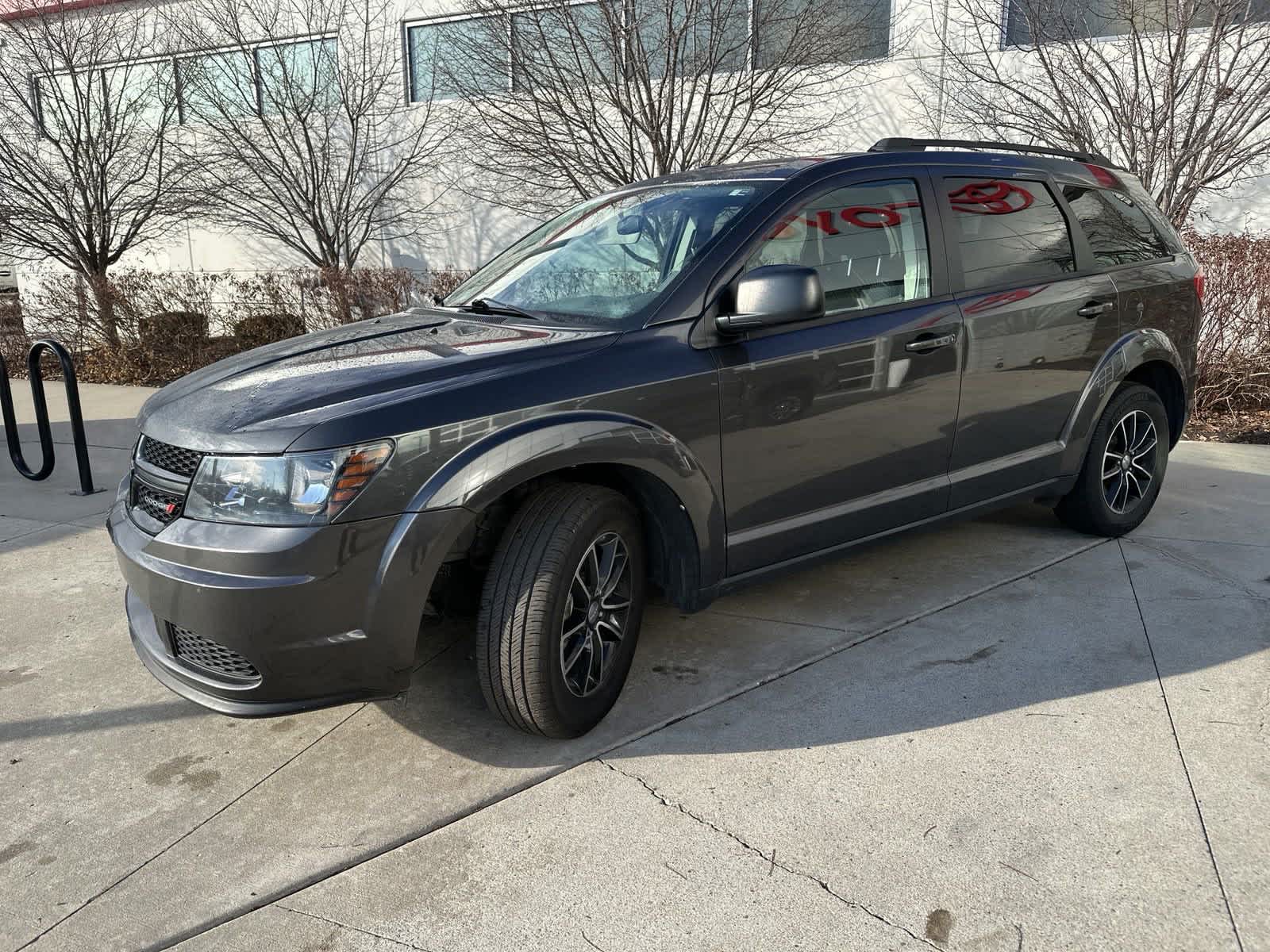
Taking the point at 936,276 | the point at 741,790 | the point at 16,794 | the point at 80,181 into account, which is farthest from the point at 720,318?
the point at 80,181

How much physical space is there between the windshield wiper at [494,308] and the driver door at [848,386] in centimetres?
73

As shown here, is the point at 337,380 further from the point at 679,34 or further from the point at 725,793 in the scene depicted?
the point at 679,34

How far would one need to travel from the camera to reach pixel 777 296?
3.31 metres

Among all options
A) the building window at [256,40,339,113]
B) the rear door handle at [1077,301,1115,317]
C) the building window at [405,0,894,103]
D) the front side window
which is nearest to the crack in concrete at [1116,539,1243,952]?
the rear door handle at [1077,301,1115,317]

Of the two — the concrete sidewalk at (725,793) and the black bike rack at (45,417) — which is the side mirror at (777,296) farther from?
the black bike rack at (45,417)

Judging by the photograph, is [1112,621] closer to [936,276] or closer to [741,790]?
[936,276]

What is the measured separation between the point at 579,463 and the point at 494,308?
3.44 ft

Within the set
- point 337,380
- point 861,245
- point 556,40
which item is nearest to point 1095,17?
point 556,40

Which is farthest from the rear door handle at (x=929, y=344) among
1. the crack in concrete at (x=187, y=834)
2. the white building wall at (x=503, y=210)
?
the white building wall at (x=503, y=210)

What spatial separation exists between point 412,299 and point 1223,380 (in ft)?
20.9

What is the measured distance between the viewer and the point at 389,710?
3566mm

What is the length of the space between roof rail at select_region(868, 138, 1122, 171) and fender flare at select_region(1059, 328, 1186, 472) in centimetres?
85

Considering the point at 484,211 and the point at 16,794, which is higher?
the point at 484,211

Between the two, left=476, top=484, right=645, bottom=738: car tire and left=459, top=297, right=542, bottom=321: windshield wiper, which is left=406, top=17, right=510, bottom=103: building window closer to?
left=459, top=297, right=542, bottom=321: windshield wiper
